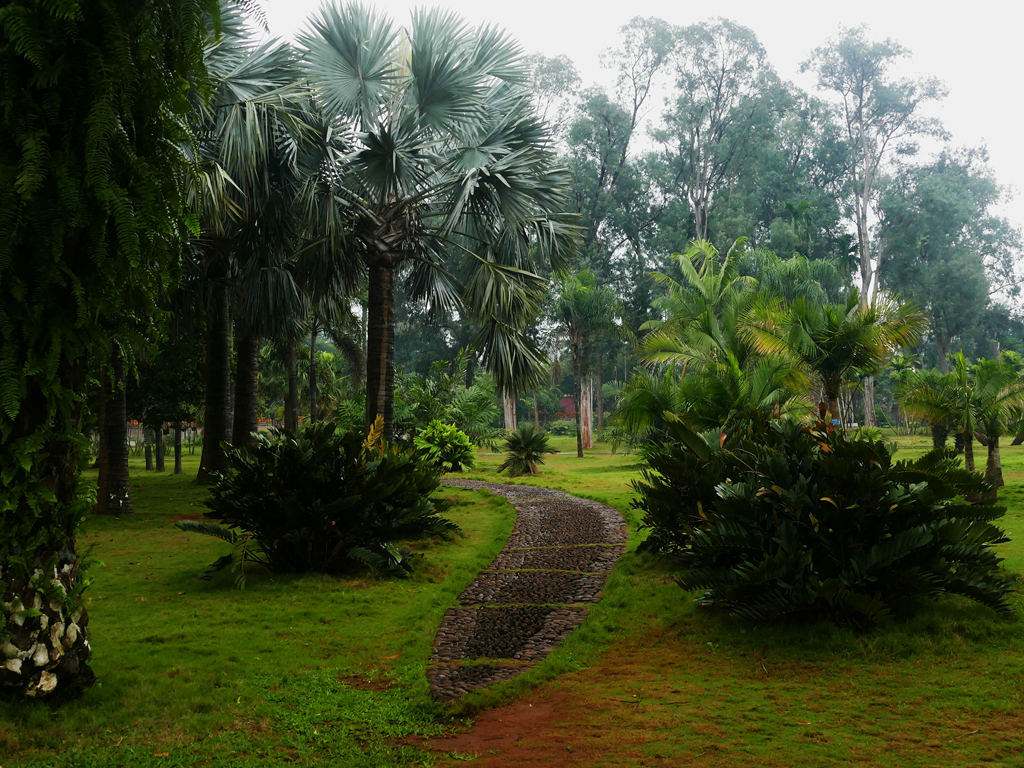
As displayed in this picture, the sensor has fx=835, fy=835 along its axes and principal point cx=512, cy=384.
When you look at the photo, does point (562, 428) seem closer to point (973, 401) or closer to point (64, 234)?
point (973, 401)

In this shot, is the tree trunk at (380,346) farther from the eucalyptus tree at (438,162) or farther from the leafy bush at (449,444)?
the leafy bush at (449,444)

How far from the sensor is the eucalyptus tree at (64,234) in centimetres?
A: 381

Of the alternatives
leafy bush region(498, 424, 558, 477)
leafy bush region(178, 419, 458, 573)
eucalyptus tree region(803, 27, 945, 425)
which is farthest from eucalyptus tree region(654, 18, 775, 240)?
leafy bush region(178, 419, 458, 573)

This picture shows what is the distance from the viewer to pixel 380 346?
12.6 meters

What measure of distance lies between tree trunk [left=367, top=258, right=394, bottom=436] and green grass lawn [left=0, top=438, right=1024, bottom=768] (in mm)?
5444

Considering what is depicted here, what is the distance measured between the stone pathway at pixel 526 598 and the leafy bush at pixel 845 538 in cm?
128

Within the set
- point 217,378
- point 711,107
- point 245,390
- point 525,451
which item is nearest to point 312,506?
point 217,378

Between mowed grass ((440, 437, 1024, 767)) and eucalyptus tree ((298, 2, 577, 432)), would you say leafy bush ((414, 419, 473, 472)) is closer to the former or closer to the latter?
eucalyptus tree ((298, 2, 577, 432))

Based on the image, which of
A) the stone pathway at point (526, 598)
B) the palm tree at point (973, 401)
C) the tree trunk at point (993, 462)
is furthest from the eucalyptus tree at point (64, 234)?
the tree trunk at point (993, 462)

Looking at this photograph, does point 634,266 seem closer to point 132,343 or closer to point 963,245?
point 963,245

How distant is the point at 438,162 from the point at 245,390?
5704mm

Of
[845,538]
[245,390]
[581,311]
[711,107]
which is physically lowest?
[845,538]

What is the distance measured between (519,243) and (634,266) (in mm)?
29890

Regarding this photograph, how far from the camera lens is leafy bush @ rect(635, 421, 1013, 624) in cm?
556
